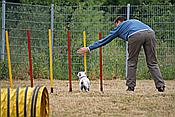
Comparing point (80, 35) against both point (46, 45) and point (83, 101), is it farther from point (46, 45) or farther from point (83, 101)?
point (83, 101)

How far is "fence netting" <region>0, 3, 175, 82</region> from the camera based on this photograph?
42.6 ft

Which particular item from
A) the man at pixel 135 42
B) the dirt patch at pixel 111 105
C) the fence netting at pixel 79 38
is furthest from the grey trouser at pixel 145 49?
the fence netting at pixel 79 38

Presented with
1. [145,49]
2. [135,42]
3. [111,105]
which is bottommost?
[111,105]

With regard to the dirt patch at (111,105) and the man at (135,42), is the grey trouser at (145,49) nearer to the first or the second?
the man at (135,42)

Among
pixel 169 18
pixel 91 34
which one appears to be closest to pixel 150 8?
pixel 169 18

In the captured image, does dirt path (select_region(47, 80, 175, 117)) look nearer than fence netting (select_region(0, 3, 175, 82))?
Yes

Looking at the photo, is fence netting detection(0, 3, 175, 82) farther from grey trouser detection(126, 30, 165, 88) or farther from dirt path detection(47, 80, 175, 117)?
dirt path detection(47, 80, 175, 117)

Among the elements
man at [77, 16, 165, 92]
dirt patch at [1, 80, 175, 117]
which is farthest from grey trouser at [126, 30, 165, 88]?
dirt patch at [1, 80, 175, 117]

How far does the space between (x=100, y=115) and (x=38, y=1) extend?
45.7 feet

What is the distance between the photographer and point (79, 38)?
13.4 meters

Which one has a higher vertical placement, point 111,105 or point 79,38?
point 79,38

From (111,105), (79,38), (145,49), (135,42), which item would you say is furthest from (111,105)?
(79,38)

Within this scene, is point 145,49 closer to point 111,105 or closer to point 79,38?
point 111,105

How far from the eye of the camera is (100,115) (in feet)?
21.5
